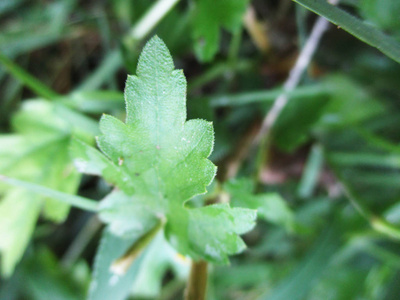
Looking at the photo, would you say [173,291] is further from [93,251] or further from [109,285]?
[109,285]

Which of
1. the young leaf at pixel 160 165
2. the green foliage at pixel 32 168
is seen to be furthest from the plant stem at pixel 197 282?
the green foliage at pixel 32 168

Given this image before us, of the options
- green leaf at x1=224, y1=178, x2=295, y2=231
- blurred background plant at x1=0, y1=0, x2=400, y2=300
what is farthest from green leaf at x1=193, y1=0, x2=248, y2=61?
green leaf at x1=224, y1=178, x2=295, y2=231

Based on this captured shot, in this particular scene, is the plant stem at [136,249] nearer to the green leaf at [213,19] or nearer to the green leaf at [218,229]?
the green leaf at [218,229]

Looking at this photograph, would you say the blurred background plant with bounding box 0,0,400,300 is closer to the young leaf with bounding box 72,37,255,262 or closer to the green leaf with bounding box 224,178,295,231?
the green leaf with bounding box 224,178,295,231

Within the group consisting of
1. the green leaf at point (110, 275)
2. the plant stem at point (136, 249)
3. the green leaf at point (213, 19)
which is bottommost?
the green leaf at point (110, 275)

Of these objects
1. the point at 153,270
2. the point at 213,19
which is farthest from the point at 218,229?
the point at 153,270

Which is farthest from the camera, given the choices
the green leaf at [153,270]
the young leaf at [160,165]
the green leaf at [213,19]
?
the green leaf at [153,270]

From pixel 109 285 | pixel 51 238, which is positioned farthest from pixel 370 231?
pixel 51 238
